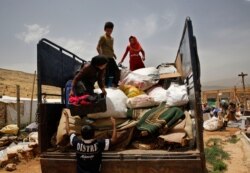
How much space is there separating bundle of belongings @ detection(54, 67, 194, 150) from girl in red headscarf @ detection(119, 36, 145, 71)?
2065 mm

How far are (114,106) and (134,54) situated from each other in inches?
105

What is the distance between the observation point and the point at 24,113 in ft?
61.0

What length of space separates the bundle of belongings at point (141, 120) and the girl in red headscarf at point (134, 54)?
2.06m

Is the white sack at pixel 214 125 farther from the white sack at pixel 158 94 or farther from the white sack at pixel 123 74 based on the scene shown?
the white sack at pixel 158 94

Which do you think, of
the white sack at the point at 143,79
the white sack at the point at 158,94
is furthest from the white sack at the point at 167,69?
the white sack at the point at 158,94

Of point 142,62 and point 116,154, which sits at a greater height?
point 142,62

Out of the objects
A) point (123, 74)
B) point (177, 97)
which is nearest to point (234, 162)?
point (123, 74)

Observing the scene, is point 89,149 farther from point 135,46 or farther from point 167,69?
point 135,46

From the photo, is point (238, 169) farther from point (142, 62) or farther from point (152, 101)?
point (152, 101)

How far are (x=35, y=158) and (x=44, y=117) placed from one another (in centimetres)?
537

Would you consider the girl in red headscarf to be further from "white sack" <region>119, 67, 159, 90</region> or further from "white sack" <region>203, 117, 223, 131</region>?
"white sack" <region>203, 117, 223, 131</region>

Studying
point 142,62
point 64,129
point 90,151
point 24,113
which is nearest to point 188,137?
point 90,151

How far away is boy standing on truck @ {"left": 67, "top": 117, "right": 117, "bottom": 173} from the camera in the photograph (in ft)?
9.89

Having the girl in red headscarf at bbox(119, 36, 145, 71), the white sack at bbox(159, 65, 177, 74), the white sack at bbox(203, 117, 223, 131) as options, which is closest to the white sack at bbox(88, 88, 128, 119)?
the white sack at bbox(159, 65, 177, 74)
